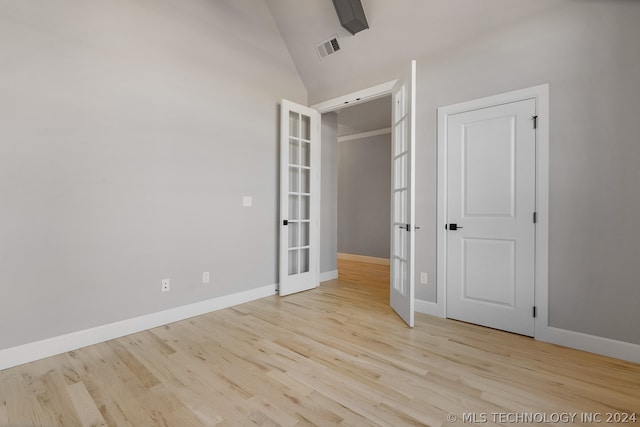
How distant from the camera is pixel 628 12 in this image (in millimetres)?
2055

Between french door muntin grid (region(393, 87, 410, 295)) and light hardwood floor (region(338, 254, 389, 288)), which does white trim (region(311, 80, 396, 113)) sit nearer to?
french door muntin grid (region(393, 87, 410, 295))

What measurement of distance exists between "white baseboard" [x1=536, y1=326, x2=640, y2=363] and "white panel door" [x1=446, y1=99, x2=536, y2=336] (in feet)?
0.47

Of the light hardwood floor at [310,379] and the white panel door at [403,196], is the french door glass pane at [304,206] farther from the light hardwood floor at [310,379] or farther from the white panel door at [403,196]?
the light hardwood floor at [310,379]

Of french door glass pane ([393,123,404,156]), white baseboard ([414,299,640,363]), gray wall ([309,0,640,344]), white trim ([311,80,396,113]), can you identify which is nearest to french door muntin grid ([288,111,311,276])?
white trim ([311,80,396,113])

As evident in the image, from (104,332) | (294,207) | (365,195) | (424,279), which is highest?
(365,195)

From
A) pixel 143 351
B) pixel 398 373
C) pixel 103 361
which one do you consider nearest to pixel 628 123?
pixel 398 373

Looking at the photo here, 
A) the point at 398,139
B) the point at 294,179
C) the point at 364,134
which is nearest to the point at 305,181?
the point at 294,179

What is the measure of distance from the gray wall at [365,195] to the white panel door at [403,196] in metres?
A: 2.91

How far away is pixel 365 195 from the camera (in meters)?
6.47

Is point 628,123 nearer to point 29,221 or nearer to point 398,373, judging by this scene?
point 398,373

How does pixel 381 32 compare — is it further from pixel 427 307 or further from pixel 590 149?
pixel 427 307

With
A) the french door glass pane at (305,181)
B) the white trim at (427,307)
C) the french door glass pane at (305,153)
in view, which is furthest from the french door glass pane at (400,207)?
the french door glass pane at (305,153)

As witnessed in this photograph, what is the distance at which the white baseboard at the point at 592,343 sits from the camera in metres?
2.06

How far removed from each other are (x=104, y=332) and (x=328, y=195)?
3169mm
